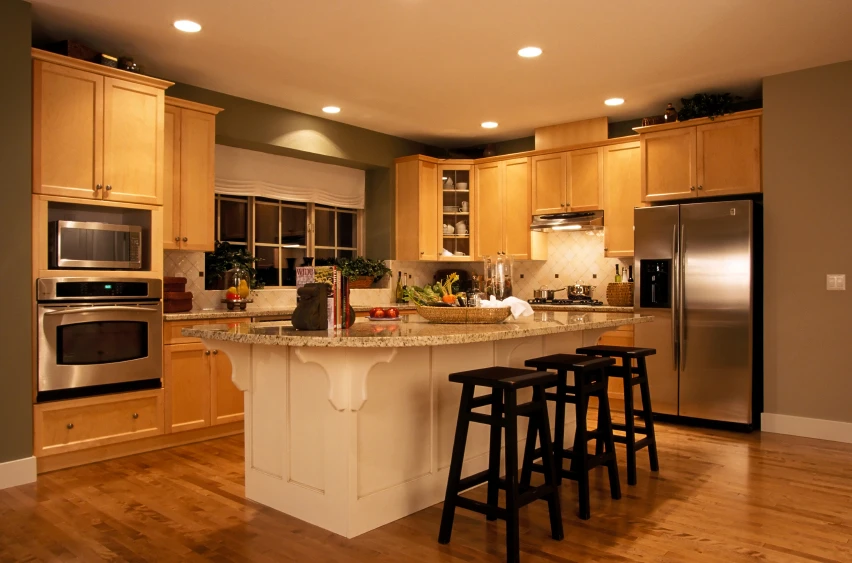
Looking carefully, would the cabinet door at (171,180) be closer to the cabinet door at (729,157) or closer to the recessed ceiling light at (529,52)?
the recessed ceiling light at (529,52)

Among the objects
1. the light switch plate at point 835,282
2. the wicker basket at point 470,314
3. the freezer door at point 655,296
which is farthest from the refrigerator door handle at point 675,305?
the wicker basket at point 470,314

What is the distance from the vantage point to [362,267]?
6.59 metres

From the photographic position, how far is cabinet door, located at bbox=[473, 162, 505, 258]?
267 inches

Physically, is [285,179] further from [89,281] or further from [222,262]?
[89,281]

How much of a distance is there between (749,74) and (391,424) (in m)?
3.91

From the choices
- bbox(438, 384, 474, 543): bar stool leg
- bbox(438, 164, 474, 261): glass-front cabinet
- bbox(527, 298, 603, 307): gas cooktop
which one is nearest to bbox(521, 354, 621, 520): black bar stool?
bbox(438, 384, 474, 543): bar stool leg

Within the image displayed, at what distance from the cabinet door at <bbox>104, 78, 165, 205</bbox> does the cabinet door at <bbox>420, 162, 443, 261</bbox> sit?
2.92 metres

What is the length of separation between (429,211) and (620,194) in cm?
196

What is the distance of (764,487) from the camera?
11.6 ft

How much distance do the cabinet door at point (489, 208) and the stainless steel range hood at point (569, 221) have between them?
18.3 inches

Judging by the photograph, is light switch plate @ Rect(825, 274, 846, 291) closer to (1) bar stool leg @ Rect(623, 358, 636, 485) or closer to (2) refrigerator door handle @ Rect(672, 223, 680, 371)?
(2) refrigerator door handle @ Rect(672, 223, 680, 371)

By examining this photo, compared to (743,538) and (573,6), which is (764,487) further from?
(573,6)

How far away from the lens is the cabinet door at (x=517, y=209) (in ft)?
21.6

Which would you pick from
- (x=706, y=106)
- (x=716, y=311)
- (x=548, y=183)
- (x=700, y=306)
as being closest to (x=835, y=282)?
(x=716, y=311)
